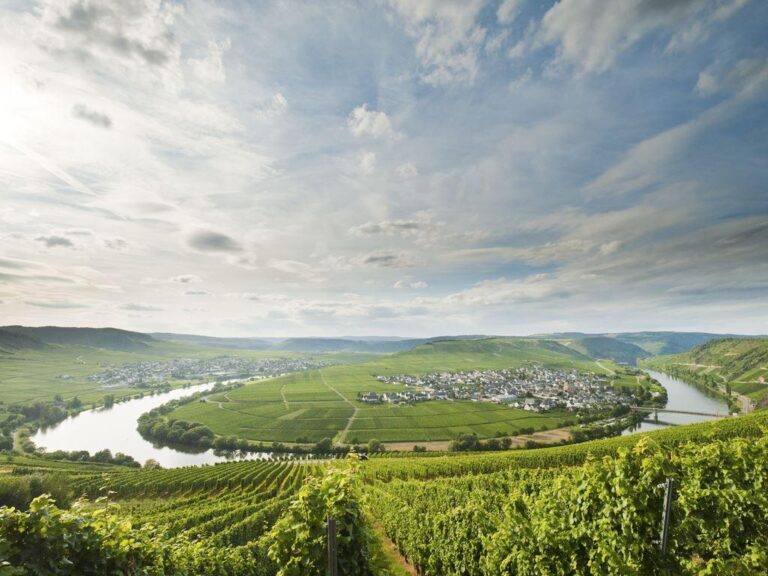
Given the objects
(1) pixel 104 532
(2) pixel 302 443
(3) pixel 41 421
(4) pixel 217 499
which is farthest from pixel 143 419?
(1) pixel 104 532

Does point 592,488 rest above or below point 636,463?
below

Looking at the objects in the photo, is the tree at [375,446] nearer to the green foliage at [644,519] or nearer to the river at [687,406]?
the river at [687,406]

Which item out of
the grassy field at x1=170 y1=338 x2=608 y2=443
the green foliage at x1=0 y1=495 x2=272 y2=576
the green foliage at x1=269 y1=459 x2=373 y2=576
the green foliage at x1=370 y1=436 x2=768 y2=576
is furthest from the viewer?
the grassy field at x1=170 y1=338 x2=608 y2=443

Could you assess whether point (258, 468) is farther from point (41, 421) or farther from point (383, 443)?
point (41, 421)

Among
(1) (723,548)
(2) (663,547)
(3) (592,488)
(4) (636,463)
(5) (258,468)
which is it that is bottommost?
(5) (258,468)

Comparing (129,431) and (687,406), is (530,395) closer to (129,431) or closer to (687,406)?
(687,406)

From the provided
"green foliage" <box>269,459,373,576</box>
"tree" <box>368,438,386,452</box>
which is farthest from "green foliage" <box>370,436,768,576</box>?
"tree" <box>368,438,386,452</box>

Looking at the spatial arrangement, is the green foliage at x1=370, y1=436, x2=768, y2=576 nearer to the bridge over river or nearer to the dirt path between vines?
the dirt path between vines
